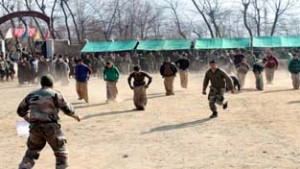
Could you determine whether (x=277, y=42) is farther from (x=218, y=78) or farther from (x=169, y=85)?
(x=218, y=78)

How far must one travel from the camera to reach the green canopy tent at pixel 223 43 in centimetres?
4366

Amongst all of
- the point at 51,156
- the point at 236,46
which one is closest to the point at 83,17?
the point at 236,46

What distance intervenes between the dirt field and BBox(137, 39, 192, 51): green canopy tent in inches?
919

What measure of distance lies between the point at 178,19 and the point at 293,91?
50.9 m

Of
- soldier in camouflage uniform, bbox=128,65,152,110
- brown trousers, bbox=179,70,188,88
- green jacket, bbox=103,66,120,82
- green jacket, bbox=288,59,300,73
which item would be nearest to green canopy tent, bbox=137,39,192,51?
brown trousers, bbox=179,70,188,88

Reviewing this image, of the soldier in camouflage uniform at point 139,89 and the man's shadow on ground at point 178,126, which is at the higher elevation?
the soldier in camouflage uniform at point 139,89

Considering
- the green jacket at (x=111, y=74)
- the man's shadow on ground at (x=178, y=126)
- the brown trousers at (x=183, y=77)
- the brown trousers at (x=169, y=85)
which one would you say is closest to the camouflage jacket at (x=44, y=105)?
the man's shadow on ground at (x=178, y=126)

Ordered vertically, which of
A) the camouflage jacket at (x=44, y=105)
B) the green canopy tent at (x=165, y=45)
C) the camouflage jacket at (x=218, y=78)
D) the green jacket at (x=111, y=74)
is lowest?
the green canopy tent at (x=165, y=45)

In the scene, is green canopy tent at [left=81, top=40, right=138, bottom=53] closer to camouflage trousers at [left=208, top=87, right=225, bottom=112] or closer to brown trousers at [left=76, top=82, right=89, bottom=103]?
brown trousers at [left=76, top=82, right=89, bottom=103]

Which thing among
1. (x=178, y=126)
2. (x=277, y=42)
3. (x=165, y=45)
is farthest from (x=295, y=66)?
(x=165, y=45)

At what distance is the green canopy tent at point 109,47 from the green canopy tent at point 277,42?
903cm

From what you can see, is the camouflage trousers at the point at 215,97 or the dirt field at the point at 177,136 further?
the camouflage trousers at the point at 215,97

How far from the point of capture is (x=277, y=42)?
43.3 metres

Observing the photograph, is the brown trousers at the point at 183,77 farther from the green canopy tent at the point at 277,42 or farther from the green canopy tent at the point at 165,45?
the green canopy tent at the point at 277,42
